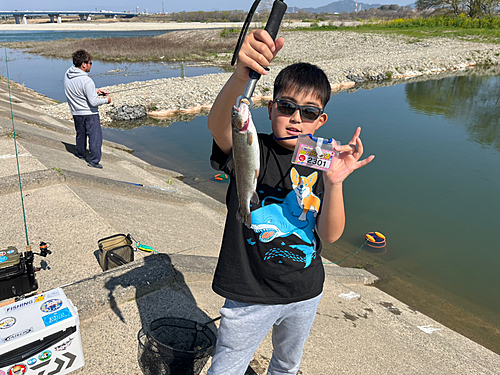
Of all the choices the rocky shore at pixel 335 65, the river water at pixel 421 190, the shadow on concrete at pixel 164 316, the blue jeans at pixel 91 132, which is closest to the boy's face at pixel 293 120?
the shadow on concrete at pixel 164 316

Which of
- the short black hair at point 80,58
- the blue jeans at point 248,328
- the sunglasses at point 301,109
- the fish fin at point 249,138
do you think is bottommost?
the blue jeans at point 248,328

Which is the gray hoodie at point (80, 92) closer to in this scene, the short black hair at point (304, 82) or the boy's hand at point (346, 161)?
the short black hair at point (304, 82)

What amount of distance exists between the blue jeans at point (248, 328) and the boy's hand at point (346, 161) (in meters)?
0.83

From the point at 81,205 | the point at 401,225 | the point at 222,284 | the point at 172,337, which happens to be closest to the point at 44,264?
the point at 81,205

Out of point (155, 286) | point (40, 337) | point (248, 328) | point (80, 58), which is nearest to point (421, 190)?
point (155, 286)

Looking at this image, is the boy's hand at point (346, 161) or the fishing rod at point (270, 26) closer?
the fishing rod at point (270, 26)

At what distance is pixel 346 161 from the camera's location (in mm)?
1815

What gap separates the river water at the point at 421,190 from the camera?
23.2 ft

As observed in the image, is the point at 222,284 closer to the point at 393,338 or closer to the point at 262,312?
the point at 262,312

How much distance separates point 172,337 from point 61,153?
24.3 feet

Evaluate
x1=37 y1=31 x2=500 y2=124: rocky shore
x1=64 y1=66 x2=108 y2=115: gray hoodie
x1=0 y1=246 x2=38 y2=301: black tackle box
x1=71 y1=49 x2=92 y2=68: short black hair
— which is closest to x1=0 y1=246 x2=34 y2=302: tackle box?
x1=0 y1=246 x2=38 y2=301: black tackle box

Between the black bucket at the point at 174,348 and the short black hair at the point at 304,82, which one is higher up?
the short black hair at the point at 304,82

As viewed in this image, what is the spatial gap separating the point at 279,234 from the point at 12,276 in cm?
311

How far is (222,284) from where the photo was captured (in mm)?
2082
